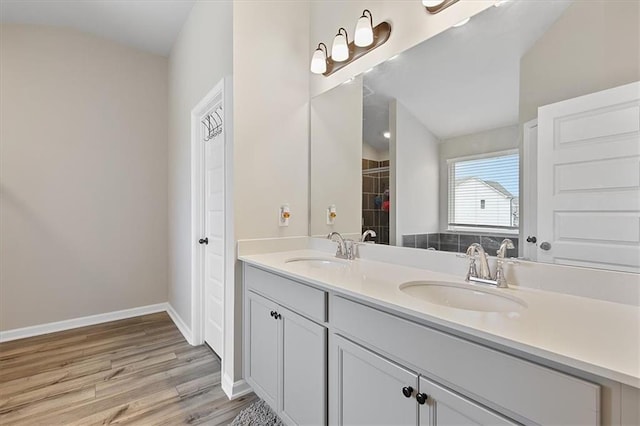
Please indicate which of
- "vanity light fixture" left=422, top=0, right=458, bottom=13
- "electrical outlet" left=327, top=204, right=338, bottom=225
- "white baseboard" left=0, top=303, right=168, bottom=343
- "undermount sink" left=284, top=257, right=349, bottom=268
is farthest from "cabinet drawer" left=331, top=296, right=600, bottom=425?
"white baseboard" left=0, top=303, right=168, bottom=343

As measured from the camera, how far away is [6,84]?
280cm

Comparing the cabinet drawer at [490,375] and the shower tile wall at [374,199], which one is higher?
the shower tile wall at [374,199]

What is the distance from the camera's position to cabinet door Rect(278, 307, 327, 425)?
4.41 ft

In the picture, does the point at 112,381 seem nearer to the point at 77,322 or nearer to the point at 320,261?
the point at 77,322

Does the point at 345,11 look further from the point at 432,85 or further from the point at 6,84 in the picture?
the point at 6,84

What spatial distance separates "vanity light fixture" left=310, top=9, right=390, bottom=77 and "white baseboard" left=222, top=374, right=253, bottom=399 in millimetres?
2075

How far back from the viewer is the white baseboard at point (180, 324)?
2.76 metres

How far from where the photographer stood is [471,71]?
1400 mm

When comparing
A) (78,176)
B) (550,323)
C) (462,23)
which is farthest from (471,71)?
(78,176)

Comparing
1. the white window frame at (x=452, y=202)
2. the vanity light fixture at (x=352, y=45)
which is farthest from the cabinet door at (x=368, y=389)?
the vanity light fixture at (x=352, y=45)

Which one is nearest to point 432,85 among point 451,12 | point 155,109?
point 451,12

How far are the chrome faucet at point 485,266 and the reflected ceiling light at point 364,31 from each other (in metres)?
1.22

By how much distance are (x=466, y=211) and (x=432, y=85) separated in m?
0.67

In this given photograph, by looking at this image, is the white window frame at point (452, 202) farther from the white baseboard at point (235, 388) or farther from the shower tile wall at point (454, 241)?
the white baseboard at point (235, 388)
